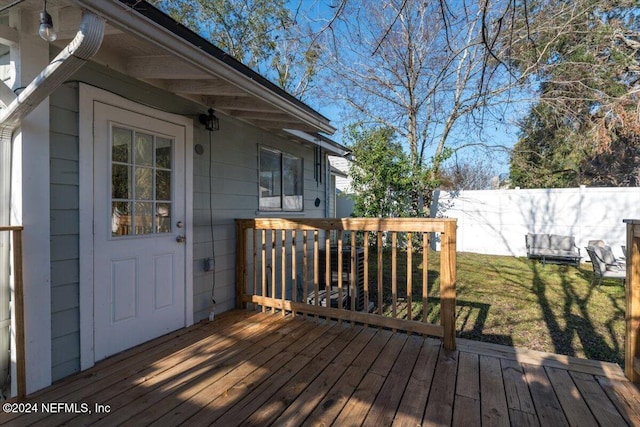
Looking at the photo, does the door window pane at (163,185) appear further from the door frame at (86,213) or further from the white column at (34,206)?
the white column at (34,206)

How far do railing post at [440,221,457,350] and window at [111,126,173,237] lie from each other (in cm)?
250

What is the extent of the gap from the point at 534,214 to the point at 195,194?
871cm

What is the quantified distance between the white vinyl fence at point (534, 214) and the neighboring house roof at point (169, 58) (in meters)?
7.18

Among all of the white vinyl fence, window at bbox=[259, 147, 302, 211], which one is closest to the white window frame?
window at bbox=[259, 147, 302, 211]

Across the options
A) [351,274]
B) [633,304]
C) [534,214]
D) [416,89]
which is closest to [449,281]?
[351,274]

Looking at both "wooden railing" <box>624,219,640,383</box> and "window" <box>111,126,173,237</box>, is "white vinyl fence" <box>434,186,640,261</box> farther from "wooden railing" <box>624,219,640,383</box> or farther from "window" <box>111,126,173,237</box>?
"window" <box>111,126,173,237</box>

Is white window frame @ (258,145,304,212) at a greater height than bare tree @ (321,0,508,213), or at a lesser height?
lesser

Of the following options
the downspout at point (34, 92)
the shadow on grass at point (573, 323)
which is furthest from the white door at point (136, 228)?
the shadow on grass at point (573, 323)

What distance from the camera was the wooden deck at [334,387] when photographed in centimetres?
177

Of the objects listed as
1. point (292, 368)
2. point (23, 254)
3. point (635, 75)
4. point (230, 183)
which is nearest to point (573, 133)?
point (635, 75)

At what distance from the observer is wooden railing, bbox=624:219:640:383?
211 centimetres

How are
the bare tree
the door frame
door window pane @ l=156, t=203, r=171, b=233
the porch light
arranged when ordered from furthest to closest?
the bare tree, the porch light, door window pane @ l=156, t=203, r=171, b=233, the door frame

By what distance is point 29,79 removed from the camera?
198cm

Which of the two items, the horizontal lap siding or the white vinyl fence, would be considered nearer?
the horizontal lap siding
